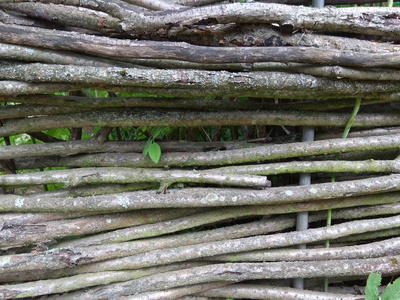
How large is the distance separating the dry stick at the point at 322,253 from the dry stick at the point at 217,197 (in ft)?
0.60

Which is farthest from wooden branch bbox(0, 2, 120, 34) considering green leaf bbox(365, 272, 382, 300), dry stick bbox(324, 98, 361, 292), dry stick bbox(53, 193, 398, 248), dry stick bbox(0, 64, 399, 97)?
green leaf bbox(365, 272, 382, 300)

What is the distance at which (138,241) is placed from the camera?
3.42 feet

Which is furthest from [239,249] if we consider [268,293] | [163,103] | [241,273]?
[163,103]

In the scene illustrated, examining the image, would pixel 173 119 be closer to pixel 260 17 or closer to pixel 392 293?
pixel 260 17

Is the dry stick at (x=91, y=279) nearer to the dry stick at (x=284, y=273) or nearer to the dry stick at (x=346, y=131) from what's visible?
the dry stick at (x=284, y=273)

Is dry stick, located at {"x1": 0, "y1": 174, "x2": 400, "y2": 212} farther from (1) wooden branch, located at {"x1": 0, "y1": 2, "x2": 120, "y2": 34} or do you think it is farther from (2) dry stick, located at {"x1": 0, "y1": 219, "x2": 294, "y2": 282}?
(1) wooden branch, located at {"x1": 0, "y1": 2, "x2": 120, "y2": 34}

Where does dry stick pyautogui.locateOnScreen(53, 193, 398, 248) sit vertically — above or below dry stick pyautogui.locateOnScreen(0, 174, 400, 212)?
below

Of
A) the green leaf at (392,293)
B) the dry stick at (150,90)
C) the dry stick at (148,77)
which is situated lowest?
the green leaf at (392,293)

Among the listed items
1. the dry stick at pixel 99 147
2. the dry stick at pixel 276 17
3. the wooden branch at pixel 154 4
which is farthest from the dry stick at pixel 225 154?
the wooden branch at pixel 154 4

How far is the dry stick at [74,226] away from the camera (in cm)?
99

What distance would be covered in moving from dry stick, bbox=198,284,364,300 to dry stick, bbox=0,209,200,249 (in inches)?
11.3

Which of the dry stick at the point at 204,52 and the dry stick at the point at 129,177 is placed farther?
the dry stick at the point at 129,177

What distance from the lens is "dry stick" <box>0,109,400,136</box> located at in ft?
3.22

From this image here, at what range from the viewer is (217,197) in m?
0.97
